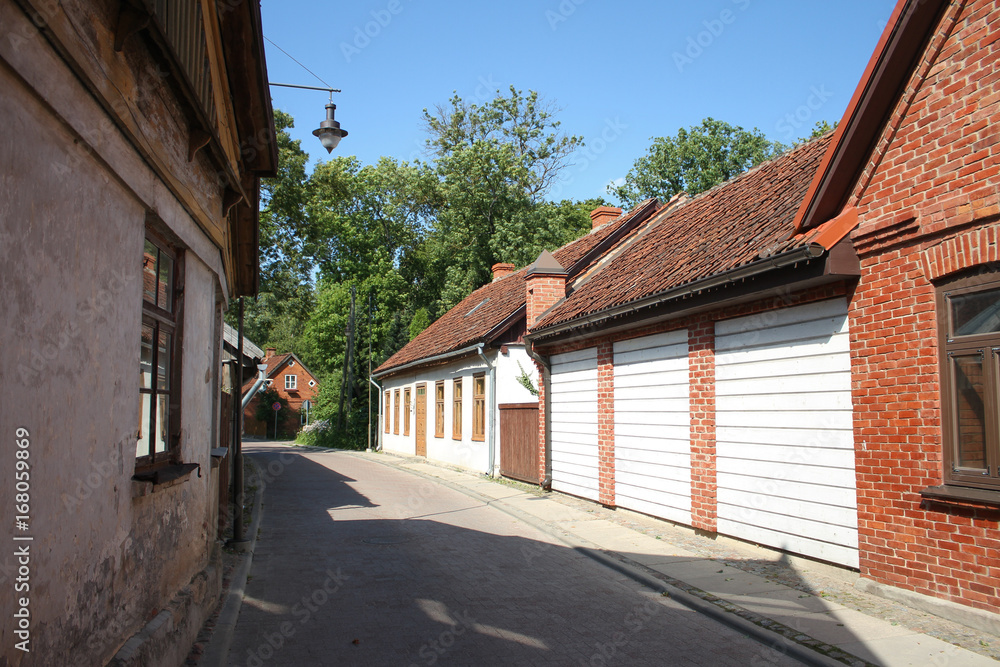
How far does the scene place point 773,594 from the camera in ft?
23.6

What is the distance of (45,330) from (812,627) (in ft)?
19.4

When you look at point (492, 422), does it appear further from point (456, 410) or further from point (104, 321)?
point (104, 321)

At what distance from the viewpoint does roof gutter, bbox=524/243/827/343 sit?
7.28m

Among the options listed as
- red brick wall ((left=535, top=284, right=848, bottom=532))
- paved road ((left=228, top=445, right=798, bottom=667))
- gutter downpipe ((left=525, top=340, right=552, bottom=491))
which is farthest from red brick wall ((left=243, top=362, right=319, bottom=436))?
red brick wall ((left=535, top=284, right=848, bottom=532))

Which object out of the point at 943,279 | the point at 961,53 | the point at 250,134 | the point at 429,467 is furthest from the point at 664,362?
the point at 429,467

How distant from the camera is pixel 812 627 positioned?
6141 mm

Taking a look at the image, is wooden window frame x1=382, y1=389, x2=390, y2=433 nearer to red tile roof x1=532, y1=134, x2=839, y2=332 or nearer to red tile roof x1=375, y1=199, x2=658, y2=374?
red tile roof x1=375, y1=199, x2=658, y2=374

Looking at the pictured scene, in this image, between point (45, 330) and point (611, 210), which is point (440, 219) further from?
point (45, 330)

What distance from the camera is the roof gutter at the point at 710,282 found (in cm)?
728

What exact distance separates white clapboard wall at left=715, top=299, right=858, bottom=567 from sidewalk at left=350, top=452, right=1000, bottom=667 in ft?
1.16

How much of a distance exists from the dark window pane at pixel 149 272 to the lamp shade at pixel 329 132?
17.5ft

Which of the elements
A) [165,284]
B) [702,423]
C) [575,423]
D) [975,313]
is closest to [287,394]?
[575,423]

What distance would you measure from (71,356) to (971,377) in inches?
253

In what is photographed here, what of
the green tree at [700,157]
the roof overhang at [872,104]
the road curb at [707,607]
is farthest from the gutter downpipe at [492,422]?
the green tree at [700,157]
